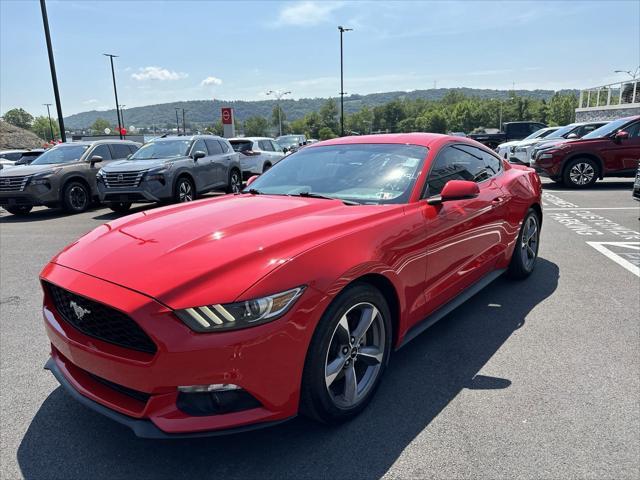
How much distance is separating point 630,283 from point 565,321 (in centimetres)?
149

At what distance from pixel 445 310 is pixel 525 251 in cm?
207

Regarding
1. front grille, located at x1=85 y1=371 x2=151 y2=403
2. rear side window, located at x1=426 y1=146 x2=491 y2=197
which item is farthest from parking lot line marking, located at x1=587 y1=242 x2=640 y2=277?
front grille, located at x1=85 y1=371 x2=151 y2=403

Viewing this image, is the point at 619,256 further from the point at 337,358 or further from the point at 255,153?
the point at 255,153

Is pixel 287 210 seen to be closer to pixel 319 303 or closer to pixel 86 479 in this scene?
pixel 319 303

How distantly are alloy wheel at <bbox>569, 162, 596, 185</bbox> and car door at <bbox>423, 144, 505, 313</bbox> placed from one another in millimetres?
9729

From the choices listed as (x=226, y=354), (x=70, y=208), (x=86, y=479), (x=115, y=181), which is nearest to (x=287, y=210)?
(x=226, y=354)

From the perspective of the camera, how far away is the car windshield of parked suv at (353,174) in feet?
10.6

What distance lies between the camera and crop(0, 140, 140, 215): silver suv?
34.1ft

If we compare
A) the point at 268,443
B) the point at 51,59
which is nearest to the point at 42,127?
the point at 51,59

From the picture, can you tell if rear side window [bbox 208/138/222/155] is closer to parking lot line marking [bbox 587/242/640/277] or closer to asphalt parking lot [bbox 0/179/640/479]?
asphalt parking lot [bbox 0/179/640/479]

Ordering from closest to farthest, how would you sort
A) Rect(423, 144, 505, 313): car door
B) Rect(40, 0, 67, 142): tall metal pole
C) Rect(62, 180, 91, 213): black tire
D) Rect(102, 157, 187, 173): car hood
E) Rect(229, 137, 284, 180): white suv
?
1. Rect(423, 144, 505, 313): car door
2. Rect(102, 157, 187, 173): car hood
3. Rect(62, 180, 91, 213): black tire
4. Rect(229, 137, 284, 180): white suv
5. Rect(40, 0, 67, 142): tall metal pole

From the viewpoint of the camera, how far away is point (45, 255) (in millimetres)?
6703

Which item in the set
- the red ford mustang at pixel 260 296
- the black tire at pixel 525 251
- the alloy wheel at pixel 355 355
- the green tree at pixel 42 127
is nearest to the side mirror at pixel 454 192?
the red ford mustang at pixel 260 296

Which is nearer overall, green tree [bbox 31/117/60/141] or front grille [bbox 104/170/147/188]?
front grille [bbox 104/170/147/188]
